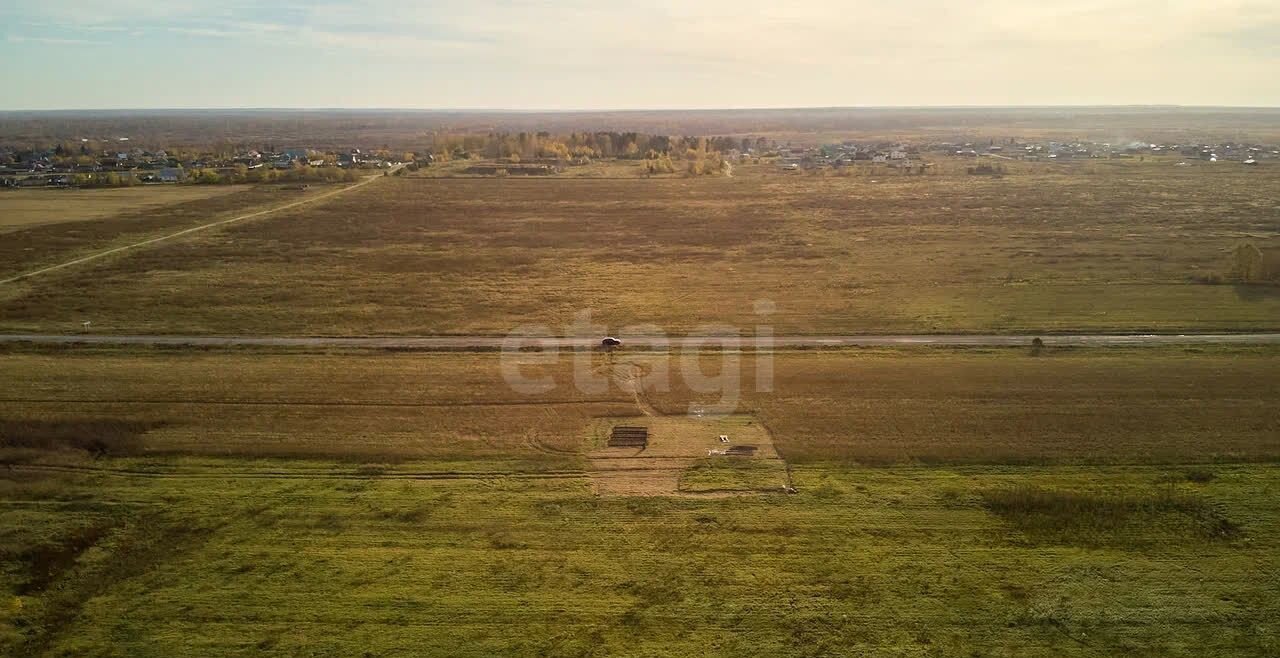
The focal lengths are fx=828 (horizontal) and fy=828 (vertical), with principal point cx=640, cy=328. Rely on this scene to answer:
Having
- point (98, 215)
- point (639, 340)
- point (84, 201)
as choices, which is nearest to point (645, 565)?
point (639, 340)

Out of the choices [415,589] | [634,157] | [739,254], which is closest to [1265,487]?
[415,589]

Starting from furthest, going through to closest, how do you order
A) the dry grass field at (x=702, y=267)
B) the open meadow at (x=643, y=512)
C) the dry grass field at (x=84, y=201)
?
the dry grass field at (x=84, y=201), the dry grass field at (x=702, y=267), the open meadow at (x=643, y=512)

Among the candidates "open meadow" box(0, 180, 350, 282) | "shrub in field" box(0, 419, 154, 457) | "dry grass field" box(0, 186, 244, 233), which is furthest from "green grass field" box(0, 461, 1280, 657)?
"dry grass field" box(0, 186, 244, 233)

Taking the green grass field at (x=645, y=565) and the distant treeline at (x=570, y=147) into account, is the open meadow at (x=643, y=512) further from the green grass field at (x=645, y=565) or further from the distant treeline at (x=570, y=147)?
the distant treeline at (x=570, y=147)

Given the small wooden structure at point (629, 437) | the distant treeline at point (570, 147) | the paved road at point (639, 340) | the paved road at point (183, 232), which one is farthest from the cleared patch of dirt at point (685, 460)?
the distant treeline at point (570, 147)

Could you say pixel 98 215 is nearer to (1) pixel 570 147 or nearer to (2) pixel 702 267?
(2) pixel 702 267

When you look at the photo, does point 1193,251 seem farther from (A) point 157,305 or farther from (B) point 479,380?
(A) point 157,305
